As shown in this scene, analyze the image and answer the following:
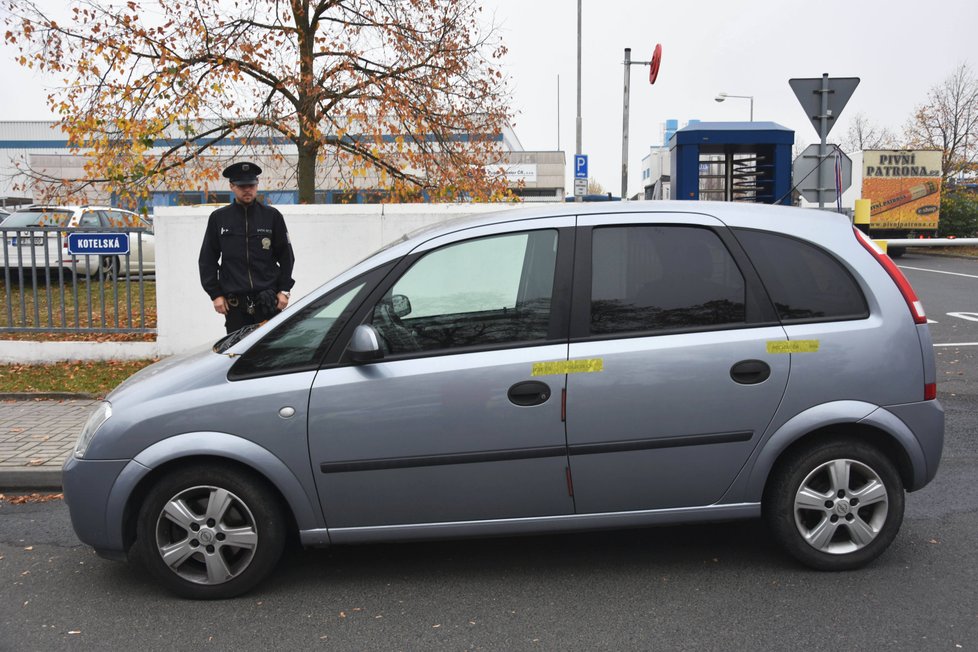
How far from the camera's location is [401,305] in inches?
154

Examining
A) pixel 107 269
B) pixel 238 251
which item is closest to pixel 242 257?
pixel 238 251

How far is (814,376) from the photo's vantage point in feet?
12.6

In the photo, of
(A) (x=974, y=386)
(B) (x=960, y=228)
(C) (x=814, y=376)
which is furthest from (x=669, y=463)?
(B) (x=960, y=228)

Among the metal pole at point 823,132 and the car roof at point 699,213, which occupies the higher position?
the metal pole at point 823,132

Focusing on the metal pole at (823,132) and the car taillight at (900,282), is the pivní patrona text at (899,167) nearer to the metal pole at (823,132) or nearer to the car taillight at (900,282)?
the metal pole at (823,132)

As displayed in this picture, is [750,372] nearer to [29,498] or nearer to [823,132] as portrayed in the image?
[29,498]

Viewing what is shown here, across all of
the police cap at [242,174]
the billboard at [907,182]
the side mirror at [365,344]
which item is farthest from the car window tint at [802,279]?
the billboard at [907,182]

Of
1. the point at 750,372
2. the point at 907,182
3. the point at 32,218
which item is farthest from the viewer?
the point at 907,182

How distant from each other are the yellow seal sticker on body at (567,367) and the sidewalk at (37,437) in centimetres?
262

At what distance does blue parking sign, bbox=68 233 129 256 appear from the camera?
9.33 meters

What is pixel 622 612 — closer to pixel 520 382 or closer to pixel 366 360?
pixel 520 382

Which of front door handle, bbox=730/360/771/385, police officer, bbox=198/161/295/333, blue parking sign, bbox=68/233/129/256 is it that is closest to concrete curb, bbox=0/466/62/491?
police officer, bbox=198/161/295/333

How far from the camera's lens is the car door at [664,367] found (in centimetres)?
376

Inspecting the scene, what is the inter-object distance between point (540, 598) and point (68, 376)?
7.13 meters
